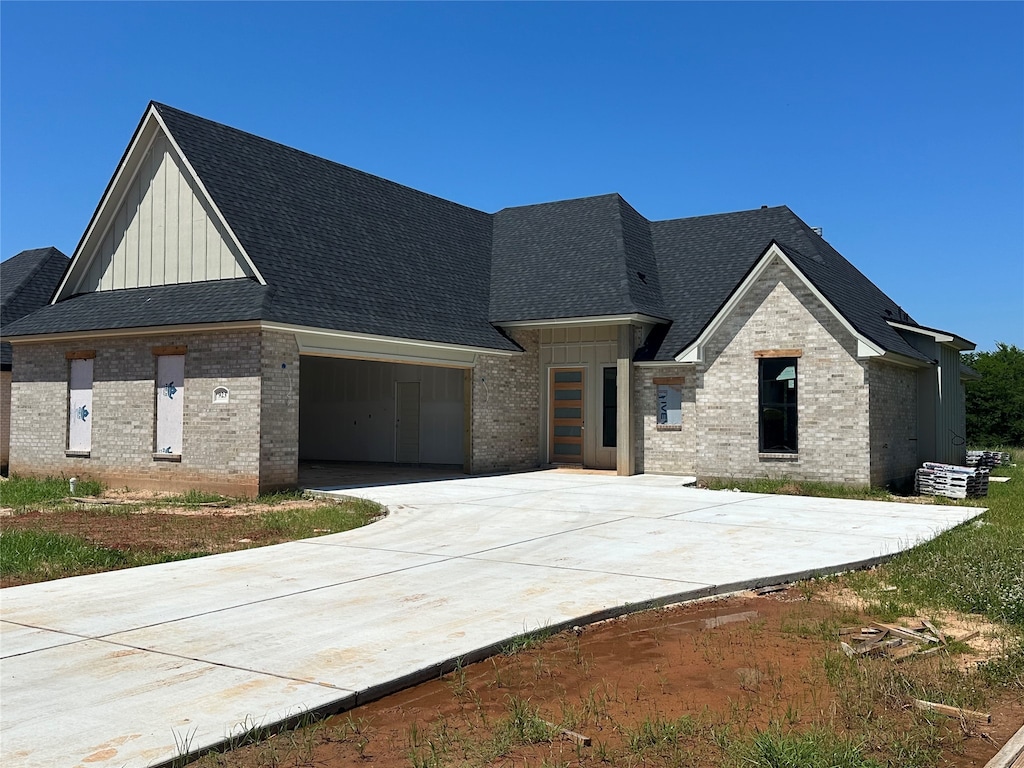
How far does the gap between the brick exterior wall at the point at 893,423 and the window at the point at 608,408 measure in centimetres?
703

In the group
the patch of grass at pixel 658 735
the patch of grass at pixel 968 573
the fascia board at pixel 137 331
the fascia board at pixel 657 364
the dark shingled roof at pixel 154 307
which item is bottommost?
the patch of grass at pixel 658 735

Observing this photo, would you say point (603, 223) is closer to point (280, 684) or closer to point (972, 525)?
point (972, 525)

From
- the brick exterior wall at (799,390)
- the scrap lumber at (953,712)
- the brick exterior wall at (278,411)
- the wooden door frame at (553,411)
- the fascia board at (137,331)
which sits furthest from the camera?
the wooden door frame at (553,411)

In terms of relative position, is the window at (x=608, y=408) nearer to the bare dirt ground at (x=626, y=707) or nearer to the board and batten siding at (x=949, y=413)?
the board and batten siding at (x=949, y=413)

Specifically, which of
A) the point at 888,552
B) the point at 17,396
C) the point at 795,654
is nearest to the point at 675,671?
the point at 795,654

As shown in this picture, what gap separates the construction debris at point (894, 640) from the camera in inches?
276

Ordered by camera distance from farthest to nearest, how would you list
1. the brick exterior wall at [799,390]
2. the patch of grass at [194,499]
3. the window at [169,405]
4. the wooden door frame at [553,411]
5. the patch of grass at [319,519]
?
the wooden door frame at [553,411]
the brick exterior wall at [799,390]
the window at [169,405]
the patch of grass at [194,499]
the patch of grass at [319,519]

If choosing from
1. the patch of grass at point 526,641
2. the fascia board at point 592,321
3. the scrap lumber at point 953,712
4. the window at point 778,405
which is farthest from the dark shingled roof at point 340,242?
the scrap lumber at point 953,712

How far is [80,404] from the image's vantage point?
70.1 ft

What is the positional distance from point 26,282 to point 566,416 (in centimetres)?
1685

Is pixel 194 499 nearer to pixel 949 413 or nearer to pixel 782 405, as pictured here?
pixel 782 405

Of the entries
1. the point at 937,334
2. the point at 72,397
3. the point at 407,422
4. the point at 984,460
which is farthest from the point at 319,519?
the point at 984,460

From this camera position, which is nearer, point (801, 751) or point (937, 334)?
point (801, 751)

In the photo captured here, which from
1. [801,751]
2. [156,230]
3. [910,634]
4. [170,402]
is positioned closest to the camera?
[801,751]
